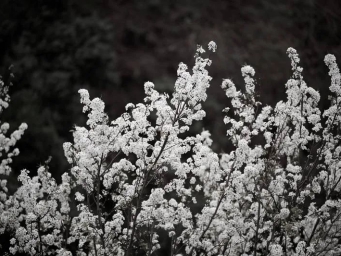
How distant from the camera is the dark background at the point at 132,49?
1001cm

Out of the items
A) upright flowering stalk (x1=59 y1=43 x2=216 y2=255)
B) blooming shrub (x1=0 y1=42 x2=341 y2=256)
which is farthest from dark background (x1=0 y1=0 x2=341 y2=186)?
upright flowering stalk (x1=59 y1=43 x2=216 y2=255)

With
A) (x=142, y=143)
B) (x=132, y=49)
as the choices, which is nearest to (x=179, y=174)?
(x=142, y=143)

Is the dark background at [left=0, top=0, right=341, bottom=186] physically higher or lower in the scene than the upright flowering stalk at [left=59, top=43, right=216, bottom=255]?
higher

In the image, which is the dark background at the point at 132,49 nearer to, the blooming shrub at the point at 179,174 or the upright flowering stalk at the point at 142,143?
the blooming shrub at the point at 179,174

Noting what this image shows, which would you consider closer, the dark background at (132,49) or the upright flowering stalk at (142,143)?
the upright flowering stalk at (142,143)

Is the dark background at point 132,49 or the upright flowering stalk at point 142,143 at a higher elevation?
the dark background at point 132,49

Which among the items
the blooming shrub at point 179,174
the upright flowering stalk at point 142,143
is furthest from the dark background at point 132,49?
the upright flowering stalk at point 142,143

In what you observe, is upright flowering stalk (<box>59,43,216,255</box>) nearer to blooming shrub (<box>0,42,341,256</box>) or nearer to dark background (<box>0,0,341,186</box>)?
blooming shrub (<box>0,42,341,256</box>)

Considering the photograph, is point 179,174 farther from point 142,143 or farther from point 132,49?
point 132,49

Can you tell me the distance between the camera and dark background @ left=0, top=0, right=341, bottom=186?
1001 cm

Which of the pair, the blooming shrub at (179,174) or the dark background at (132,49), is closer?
the blooming shrub at (179,174)

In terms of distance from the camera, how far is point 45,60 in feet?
34.7

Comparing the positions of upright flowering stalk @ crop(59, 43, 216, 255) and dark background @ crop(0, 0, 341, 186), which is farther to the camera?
dark background @ crop(0, 0, 341, 186)

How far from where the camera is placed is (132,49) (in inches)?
440
